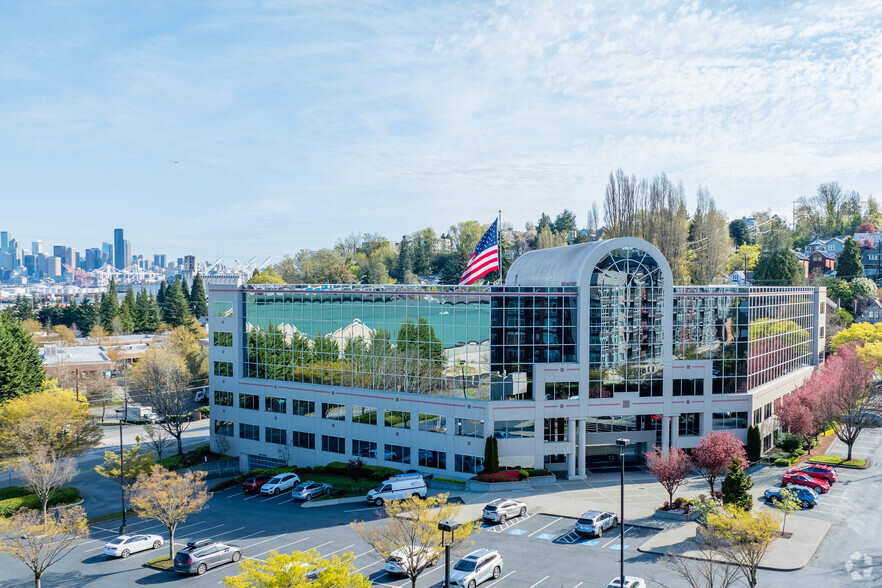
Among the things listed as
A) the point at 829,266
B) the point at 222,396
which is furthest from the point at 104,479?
the point at 829,266

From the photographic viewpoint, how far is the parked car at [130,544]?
39.7 m

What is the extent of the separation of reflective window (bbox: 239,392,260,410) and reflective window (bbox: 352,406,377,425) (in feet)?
35.8

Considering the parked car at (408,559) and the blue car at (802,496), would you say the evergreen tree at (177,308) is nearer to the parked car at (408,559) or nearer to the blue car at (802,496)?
the parked car at (408,559)

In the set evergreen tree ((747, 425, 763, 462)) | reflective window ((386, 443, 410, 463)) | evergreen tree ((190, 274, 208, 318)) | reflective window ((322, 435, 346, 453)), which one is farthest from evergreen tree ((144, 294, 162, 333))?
evergreen tree ((747, 425, 763, 462))

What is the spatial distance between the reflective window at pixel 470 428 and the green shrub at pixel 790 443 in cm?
2717

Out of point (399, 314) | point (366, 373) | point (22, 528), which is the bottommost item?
point (22, 528)

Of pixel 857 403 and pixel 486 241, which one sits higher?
→ pixel 486 241

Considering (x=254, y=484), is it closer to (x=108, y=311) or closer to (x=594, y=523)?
(x=594, y=523)

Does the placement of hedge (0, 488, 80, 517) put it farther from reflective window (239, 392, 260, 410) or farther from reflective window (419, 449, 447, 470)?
reflective window (419, 449, 447, 470)

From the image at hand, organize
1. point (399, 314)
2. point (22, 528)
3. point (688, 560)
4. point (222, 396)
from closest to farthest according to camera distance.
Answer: point (22, 528) → point (688, 560) → point (399, 314) → point (222, 396)

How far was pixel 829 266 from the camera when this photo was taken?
14338cm

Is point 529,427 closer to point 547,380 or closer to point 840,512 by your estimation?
point 547,380

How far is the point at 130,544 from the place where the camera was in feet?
132

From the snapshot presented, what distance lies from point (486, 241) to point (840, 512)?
30.2 m
